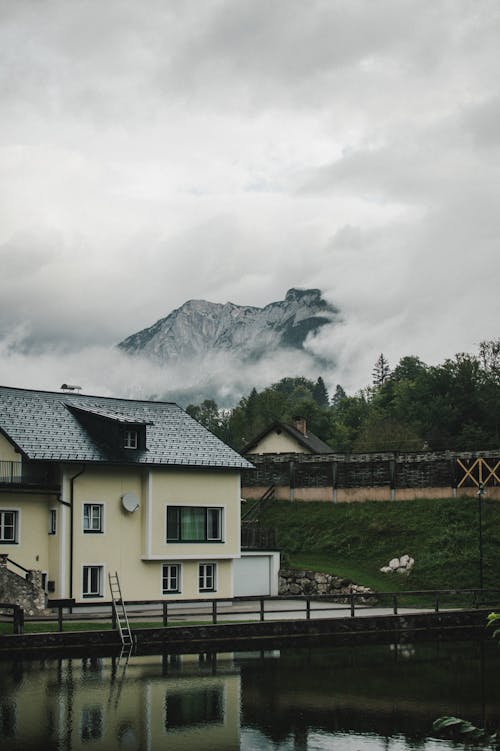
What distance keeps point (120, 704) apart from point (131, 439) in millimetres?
19697

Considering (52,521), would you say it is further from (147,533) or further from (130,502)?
(147,533)

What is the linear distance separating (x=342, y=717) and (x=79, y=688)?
22.6ft

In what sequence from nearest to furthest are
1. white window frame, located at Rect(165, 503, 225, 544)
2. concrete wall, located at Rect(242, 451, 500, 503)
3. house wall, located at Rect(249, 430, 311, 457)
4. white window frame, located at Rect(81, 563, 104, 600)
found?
white window frame, located at Rect(81, 563, 104, 600), white window frame, located at Rect(165, 503, 225, 544), concrete wall, located at Rect(242, 451, 500, 503), house wall, located at Rect(249, 430, 311, 457)

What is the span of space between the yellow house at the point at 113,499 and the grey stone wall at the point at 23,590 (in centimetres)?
152

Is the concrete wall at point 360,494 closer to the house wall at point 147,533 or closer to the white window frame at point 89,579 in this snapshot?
the house wall at point 147,533

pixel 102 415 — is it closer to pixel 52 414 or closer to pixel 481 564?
→ pixel 52 414

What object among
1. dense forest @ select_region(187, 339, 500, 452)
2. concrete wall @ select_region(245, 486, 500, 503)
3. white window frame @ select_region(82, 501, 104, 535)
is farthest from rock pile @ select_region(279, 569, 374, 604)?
dense forest @ select_region(187, 339, 500, 452)

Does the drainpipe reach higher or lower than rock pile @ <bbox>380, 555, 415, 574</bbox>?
higher

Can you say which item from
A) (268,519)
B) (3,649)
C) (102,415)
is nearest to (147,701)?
(3,649)

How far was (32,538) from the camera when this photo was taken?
39.5 metres

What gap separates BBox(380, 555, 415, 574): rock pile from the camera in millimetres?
47341

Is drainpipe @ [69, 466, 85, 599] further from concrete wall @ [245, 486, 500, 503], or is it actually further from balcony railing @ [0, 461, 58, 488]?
concrete wall @ [245, 486, 500, 503]

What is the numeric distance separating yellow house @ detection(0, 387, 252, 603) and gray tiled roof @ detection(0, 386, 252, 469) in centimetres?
5

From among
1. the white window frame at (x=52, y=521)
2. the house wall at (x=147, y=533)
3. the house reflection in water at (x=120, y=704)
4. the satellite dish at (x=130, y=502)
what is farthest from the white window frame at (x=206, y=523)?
the house reflection in water at (x=120, y=704)
